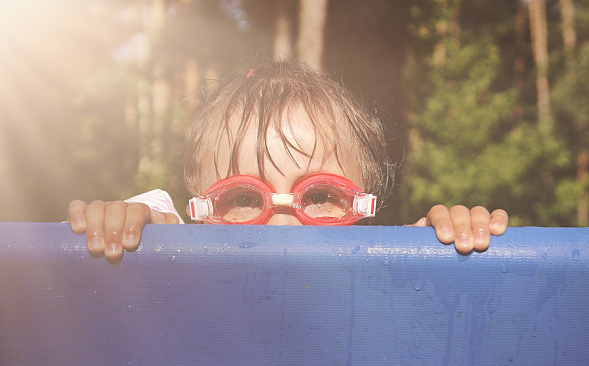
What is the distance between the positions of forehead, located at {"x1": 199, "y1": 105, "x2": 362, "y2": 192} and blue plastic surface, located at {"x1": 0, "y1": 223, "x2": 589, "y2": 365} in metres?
0.94

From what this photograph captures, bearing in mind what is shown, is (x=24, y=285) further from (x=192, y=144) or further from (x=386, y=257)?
(x=192, y=144)

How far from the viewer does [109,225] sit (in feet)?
3.69

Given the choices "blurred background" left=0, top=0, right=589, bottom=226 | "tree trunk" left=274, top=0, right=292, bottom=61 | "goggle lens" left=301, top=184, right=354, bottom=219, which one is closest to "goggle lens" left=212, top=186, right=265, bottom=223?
"goggle lens" left=301, top=184, right=354, bottom=219

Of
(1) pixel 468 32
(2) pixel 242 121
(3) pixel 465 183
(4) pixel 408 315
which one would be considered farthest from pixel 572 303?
(1) pixel 468 32

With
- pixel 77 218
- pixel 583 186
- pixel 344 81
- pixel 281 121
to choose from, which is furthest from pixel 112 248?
pixel 583 186

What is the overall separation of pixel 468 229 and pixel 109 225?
30.2 inches

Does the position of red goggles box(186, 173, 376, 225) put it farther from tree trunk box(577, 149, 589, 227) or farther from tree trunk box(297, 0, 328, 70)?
tree trunk box(577, 149, 589, 227)

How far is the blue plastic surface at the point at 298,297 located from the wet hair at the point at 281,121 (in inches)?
37.9

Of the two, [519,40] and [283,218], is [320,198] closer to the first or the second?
[283,218]

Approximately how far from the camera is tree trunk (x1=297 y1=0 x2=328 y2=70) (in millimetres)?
4703

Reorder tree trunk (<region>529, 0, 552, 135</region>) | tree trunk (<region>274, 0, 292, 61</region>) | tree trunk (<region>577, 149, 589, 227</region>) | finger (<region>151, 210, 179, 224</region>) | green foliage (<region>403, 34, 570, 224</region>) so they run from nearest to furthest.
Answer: finger (<region>151, 210, 179, 224</region>) < tree trunk (<region>274, 0, 292, 61</region>) < green foliage (<region>403, 34, 570, 224</region>) < tree trunk (<region>577, 149, 589, 227</region>) < tree trunk (<region>529, 0, 552, 135</region>)

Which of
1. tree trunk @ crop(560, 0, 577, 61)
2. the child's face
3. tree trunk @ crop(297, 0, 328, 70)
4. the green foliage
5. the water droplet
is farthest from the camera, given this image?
tree trunk @ crop(560, 0, 577, 61)

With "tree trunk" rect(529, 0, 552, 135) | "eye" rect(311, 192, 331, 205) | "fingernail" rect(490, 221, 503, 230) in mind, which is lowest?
"eye" rect(311, 192, 331, 205)

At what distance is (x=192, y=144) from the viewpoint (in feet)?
8.14
